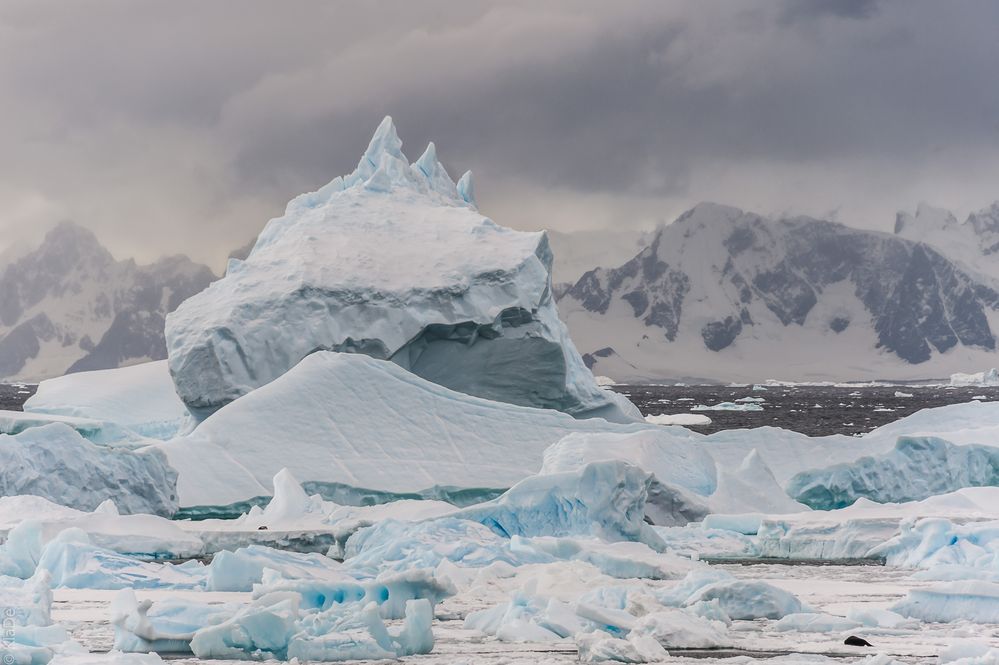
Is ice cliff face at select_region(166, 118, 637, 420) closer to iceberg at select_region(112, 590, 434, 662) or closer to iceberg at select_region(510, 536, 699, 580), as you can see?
iceberg at select_region(510, 536, 699, 580)

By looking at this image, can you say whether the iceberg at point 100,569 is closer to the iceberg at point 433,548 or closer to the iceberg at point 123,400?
the iceberg at point 433,548

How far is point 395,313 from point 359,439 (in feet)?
17.2

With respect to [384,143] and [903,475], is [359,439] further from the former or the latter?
[384,143]

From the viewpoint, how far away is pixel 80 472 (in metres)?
15.5

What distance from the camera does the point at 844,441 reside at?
20.3 meters

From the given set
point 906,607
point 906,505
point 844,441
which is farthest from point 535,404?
point 906,607

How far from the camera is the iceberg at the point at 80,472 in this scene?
49.7 feet

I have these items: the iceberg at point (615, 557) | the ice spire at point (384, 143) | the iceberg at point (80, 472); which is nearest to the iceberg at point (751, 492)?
the iceberg at point (615, 557)

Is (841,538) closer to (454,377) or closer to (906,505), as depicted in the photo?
(906,505)

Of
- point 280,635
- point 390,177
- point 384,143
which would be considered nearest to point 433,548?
point 280,635

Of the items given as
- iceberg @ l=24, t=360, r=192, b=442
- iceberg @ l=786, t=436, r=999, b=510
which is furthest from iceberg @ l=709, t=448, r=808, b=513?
iceberg @ l=24, t=360, r=192, b=442

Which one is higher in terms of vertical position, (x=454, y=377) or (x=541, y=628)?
(x=454, y=377)

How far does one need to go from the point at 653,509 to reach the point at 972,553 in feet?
16.2

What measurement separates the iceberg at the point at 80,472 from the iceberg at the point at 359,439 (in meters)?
0.61
